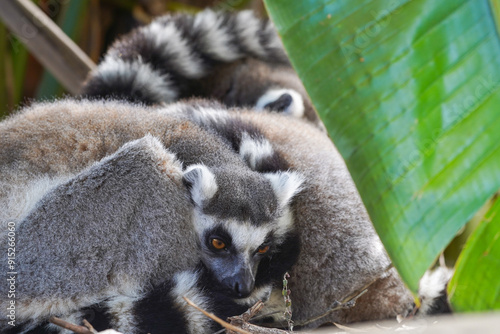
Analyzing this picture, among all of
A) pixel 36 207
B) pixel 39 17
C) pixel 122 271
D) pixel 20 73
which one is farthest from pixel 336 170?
pixel 20 73

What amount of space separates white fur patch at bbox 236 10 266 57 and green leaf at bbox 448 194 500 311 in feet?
12.1

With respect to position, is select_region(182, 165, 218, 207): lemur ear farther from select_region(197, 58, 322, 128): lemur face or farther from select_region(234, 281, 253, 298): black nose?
select_region(197, 58, 322, 128): lemur face

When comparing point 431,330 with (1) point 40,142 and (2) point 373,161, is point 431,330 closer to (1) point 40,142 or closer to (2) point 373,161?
(2) point 373,161

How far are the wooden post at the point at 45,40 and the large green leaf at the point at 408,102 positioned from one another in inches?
133

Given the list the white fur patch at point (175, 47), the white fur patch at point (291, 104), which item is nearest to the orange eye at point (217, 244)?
the white fur patch at point (291, 104)

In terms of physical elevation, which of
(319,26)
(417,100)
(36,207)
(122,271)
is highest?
(319,26)

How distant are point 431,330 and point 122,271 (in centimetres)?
162

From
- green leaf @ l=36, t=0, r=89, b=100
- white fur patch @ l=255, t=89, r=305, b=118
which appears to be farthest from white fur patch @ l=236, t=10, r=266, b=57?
green leaf @ l=36, t=0, r=89, b=100

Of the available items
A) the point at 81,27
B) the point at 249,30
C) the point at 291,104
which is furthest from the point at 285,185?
the point at 81,27

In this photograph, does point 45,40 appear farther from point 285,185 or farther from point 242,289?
point 242,289

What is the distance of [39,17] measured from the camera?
4516 millimetres

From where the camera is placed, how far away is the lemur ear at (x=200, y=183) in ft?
9.21

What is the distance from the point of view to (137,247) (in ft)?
8.30

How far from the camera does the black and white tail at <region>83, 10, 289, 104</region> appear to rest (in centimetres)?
417
